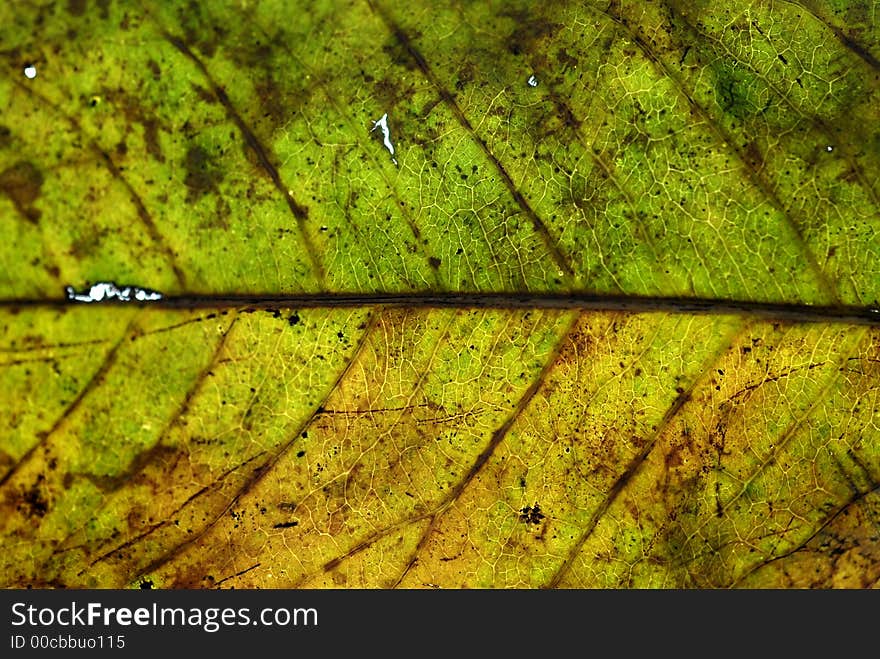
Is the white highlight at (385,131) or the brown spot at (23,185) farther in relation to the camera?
the white highlight at (385,131)

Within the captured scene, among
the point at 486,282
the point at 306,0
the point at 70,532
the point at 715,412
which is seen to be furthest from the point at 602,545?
the point at 306,0

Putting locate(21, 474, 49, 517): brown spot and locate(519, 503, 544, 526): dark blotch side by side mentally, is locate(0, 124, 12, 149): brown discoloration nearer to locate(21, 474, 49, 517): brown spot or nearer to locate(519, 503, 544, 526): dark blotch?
locate(21, 474, 49, 517): brown spot

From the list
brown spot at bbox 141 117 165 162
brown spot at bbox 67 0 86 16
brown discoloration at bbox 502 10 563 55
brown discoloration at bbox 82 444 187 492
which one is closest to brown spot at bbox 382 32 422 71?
brown discoloration at bbox 502 10 563 55

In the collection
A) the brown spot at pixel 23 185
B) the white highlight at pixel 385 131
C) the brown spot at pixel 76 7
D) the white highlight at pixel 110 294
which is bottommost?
the white highlight at pixel 110 294

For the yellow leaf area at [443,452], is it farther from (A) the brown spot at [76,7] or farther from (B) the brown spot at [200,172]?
(A) the brown spot at [76,7]

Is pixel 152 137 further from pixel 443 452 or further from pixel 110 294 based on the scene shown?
pixel 443 452

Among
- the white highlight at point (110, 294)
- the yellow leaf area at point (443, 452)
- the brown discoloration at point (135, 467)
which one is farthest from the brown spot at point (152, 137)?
the brown discoloration at point (135, 467)

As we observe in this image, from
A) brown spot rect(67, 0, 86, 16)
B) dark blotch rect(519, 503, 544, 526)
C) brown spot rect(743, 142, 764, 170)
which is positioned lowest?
dark blotch rect(519, 503, 544, 526)
